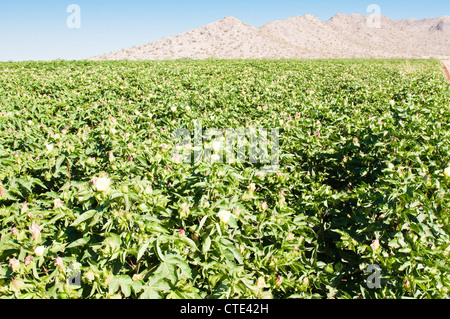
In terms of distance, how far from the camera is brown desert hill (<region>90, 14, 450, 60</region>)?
43619 millimetres

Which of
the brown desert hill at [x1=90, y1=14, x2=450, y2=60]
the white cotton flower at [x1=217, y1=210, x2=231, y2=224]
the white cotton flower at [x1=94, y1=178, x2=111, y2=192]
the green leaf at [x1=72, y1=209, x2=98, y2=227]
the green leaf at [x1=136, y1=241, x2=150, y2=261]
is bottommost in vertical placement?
the green leaf at [x1=136, y1=241, x2=150, y2=261]

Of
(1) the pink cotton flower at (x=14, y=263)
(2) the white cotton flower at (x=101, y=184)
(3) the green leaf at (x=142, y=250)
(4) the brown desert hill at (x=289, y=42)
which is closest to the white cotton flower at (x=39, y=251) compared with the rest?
(1) the pink cotton flower at (x=14, y=263)

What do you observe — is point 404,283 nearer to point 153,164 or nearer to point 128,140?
point 153,164

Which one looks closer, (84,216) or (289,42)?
(84,216)

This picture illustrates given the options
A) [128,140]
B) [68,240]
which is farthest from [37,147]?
[68,240]

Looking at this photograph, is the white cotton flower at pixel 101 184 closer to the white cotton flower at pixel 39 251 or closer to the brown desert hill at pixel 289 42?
the white cotton flower at pixel 39 251

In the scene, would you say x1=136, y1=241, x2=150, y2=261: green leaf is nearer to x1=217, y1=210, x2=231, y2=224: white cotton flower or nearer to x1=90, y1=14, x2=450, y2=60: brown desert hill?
x1=217, y1=210, x2=231, y2=224: white cotton flower

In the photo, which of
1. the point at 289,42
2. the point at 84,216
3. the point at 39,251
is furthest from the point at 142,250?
the point at 289,42

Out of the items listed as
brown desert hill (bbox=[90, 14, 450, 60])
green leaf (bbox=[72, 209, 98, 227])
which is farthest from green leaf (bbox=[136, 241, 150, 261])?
brown desert hill (bbox=[90, 14, 450, 60])

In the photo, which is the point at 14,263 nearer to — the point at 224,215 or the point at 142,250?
the point at 142,250

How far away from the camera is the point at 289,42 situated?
194 ft

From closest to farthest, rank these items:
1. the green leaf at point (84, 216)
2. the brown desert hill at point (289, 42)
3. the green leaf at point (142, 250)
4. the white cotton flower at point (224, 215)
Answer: the green leaf at point (142, 250) < the green leaf at point (84, 216) < the white cotton flower at point (224, 215) < the brown desert hill at point (289, 42)

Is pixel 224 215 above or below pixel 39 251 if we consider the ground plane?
above

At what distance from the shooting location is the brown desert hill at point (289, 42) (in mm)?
43619
